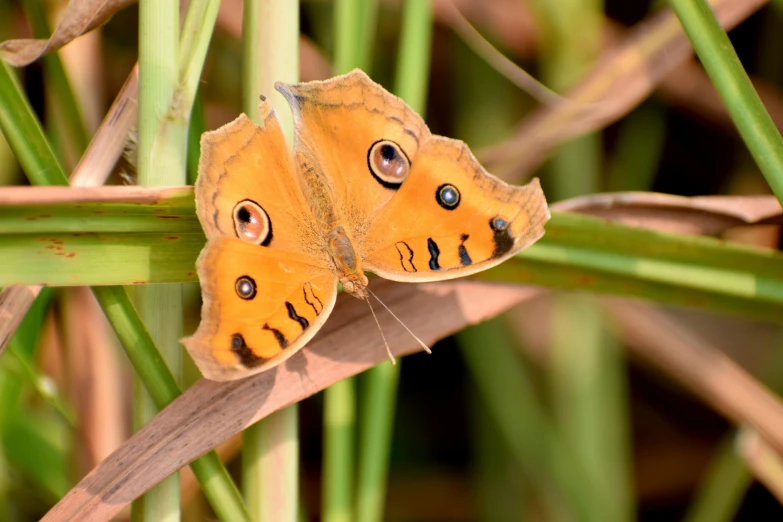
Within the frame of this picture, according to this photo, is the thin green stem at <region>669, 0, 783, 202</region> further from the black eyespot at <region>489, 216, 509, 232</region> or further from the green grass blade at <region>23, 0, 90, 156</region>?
the green grass blade at <region>23, 0, 90, 156</region>

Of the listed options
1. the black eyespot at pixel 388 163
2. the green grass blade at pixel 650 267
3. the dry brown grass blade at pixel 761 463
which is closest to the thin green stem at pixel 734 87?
the green grass blade at pixel 650 267

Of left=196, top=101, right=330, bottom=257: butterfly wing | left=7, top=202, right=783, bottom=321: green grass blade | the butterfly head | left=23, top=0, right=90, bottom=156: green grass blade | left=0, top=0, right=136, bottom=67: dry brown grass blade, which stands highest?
left=23, top=0, right=90, bottom=156: green grass blade

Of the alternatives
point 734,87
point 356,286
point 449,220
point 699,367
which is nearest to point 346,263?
point 356,286

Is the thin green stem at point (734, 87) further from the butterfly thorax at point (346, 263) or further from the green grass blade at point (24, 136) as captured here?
the green grass blade at point (24, 136)

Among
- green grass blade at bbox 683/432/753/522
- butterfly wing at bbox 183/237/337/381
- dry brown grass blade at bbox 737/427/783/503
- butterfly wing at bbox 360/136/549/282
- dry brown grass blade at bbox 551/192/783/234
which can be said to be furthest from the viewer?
green grass blade at bbox 683/432/753/522

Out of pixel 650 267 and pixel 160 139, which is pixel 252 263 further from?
pixel 650 267

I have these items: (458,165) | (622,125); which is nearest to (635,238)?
(458,165)

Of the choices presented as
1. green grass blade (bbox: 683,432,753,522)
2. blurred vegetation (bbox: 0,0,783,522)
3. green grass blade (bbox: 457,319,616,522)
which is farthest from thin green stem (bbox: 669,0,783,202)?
green grass blade (bbox: 457,319,616,522)
